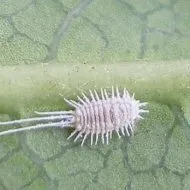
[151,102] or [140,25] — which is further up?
[140,25]

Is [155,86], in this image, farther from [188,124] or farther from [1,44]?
[1,44]

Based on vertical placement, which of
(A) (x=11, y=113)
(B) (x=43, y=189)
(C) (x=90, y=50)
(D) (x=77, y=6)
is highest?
(D) (x=77, y=6)

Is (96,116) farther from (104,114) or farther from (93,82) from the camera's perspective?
(93,82)

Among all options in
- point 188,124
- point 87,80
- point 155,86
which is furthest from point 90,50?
point 188,124

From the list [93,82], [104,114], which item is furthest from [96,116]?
[93,82]
